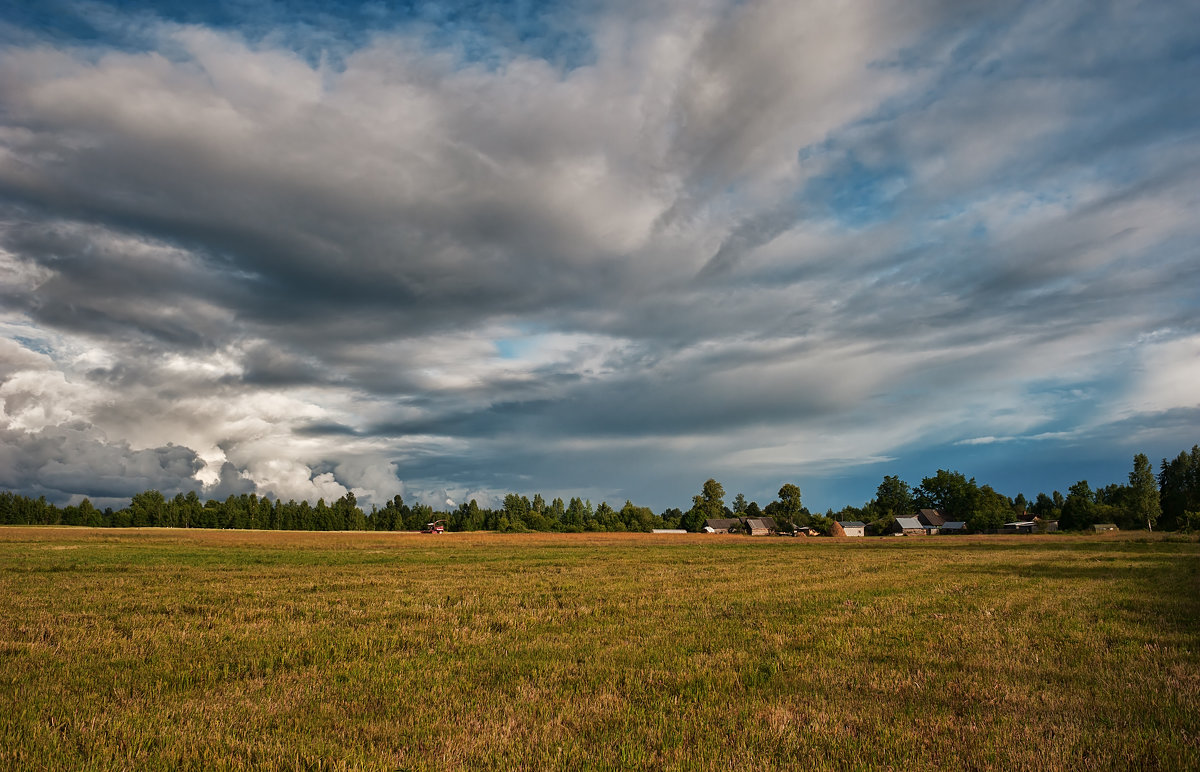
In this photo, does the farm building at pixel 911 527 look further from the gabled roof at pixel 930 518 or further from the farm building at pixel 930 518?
the gabled roof at pixel 930 518

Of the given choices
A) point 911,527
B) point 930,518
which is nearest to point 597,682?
point 911,527

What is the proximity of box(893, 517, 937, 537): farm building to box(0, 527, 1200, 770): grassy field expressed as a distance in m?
183

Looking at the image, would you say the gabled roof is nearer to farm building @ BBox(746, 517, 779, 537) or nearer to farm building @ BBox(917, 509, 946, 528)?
farm building @ BBox(917, 509, 946, 528)

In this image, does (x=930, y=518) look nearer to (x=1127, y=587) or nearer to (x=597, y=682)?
(x=1127, y=587)

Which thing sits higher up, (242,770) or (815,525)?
(242,770)

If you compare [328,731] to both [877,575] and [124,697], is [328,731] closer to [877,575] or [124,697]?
[124,697]

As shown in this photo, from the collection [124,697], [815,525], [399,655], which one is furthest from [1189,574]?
[815,525]

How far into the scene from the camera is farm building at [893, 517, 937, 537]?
182 meters

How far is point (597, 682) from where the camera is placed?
9.52 meters

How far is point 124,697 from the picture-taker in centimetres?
877

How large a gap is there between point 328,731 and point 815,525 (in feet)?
553

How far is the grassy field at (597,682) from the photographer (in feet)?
22.5

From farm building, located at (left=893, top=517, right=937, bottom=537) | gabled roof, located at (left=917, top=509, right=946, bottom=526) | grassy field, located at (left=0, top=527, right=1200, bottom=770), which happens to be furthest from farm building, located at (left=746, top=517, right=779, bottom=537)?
grassy field, located at (left=0, top=527, right=1200, bottom=770)

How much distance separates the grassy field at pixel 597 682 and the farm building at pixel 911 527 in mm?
183422
